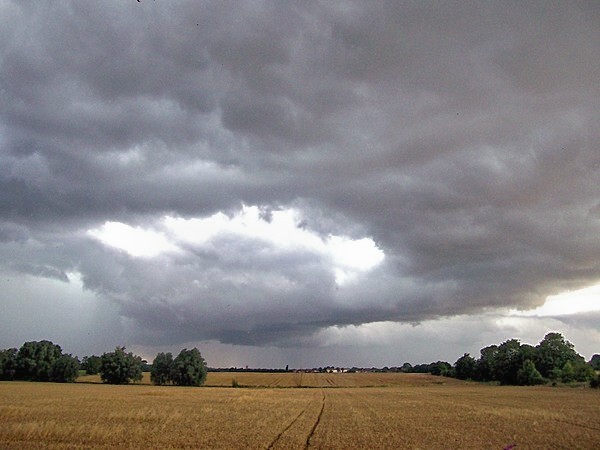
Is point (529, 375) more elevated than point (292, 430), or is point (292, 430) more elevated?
point (529, 375)

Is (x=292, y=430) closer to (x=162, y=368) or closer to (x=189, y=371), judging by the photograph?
(x=189, y=371)

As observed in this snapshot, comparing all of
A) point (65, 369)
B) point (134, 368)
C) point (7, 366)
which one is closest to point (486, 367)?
point (134, 368)

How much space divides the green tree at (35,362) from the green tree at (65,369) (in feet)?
4.86

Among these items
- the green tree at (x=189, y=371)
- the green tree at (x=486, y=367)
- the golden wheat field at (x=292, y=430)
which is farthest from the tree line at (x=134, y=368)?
the golden wheat field at (x=292, y=430)

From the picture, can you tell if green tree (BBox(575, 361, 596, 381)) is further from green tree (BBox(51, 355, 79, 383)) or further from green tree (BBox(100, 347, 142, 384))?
green tree (BBox(51, 355, 79, 383))

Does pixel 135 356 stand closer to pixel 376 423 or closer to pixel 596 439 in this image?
pixel 376 423

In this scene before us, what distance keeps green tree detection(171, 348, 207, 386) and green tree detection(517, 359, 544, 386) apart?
309 feet

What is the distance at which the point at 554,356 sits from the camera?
16900cm

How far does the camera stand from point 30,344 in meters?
158

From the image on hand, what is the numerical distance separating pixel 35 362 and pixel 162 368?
38.4 m

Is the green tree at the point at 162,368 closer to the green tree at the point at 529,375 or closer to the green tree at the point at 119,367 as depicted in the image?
the green tree at the point at 119,367

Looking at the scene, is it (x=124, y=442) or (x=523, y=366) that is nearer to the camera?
(x=124, y=442)

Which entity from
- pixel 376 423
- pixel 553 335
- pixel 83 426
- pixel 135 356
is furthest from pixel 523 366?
pixel 83 426

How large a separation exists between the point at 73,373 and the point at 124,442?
143m
